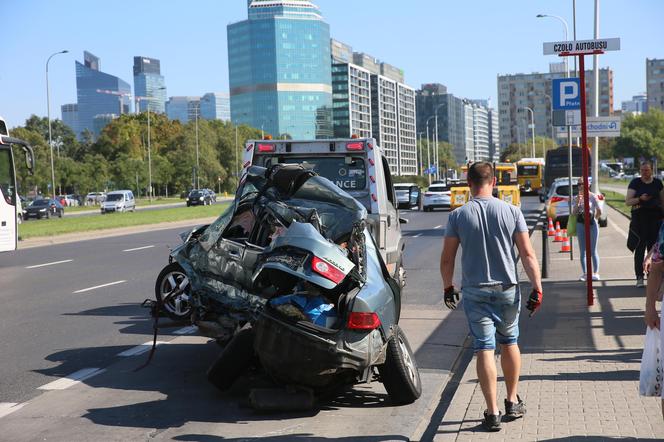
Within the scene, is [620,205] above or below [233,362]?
below

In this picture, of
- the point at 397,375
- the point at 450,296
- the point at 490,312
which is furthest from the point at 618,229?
the point at 490,312

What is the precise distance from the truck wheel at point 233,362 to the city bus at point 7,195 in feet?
45.0

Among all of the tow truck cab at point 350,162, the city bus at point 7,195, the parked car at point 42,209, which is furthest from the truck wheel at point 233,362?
the parked car at point 42,209

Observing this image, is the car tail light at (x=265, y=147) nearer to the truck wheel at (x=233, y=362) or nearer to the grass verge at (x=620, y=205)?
the truck wheel at (x=233, y=362)

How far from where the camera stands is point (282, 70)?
577ft

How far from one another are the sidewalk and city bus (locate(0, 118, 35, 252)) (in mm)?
12750

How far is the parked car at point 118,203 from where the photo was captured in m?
60.2

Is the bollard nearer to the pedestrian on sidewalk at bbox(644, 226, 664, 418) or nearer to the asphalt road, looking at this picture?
the asphalt road

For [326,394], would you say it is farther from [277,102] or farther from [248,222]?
[277,102]

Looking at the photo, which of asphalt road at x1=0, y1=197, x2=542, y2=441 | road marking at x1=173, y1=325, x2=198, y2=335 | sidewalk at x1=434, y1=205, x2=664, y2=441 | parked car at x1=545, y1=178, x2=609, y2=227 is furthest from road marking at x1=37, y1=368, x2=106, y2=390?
parked car at x1=545, y1=178, x2=609, y2=227

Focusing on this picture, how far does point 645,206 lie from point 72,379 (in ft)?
25.1

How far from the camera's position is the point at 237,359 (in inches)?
269

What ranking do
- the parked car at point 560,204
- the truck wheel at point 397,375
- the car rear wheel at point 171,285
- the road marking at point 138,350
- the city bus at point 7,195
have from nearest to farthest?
the truck wheel at point 397,375
the road marking at point 138,350
the car rear wheel at point 171,285
the city bus at point 7,195
the parked car at point 560,204

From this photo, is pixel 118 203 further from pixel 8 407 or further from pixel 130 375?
pixel 8 407
